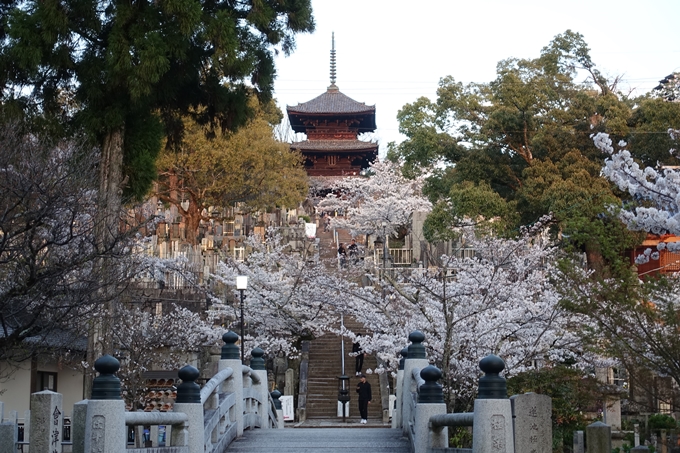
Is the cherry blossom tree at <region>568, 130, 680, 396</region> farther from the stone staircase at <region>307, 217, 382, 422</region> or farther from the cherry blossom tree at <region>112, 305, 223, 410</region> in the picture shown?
the stone staircase at <region>307, 217, 382, 422</region>

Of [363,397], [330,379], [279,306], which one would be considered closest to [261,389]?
[363,397]

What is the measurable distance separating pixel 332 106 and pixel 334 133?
220cm

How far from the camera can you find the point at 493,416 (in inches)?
331

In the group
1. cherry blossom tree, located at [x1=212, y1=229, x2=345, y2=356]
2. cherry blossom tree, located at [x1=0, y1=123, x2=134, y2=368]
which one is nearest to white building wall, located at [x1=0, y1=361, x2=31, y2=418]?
cherry blossom tree, located at [x1=0, y1=123, x2=134, y2=368]

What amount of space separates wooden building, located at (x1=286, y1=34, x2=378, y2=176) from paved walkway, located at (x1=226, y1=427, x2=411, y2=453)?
57.9 metres

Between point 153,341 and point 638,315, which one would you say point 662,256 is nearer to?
point 153,341

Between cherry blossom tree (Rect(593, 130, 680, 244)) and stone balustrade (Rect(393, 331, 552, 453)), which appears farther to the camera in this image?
cherry blossom tree (Rect(593, 130, 680, 244))

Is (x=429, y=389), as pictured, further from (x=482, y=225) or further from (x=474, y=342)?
(x=482, y=225)

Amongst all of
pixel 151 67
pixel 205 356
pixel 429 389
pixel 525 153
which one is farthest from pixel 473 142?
pixel 429 389

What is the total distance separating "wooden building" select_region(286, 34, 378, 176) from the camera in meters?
73.2

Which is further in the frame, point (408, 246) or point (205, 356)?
point (408, 246)

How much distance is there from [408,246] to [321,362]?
35.7ft

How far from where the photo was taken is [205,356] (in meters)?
29.5

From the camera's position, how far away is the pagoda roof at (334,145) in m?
72.6
